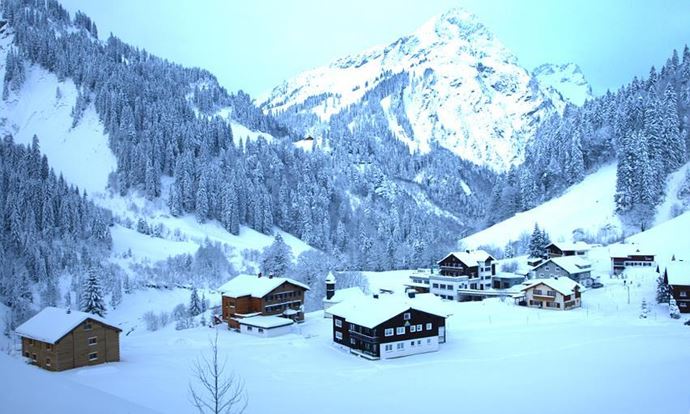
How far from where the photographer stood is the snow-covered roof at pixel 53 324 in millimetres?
35469

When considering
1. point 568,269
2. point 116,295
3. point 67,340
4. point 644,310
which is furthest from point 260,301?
point 568,269

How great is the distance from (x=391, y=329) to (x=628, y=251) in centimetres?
4633

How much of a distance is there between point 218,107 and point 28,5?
54.9 meters

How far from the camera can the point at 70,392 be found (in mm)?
14852

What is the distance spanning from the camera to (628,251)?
7231 centimetres

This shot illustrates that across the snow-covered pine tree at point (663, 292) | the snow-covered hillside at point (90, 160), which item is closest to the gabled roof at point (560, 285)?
the snow-covered pine tree at point (663, 292)

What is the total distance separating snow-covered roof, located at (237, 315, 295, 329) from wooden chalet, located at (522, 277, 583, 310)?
80.0ft

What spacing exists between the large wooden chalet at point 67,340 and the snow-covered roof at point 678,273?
44.6 m

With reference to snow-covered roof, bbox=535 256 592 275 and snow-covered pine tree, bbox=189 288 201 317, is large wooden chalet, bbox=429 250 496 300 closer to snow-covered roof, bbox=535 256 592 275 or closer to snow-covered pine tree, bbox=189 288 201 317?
snow-covered roof, bbox=535 256 592 275

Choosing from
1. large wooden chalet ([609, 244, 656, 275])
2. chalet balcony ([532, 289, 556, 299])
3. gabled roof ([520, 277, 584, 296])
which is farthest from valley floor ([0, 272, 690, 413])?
large wooden chalet ([609, 244, 656, 275])

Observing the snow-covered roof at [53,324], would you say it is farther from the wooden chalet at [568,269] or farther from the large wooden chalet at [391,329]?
the wooden chalet at [568,269]

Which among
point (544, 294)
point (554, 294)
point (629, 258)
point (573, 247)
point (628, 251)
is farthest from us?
point (573, 247)

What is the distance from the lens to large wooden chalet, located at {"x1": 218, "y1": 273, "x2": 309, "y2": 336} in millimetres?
52031

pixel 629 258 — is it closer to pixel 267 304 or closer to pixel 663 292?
pixel 663 292
